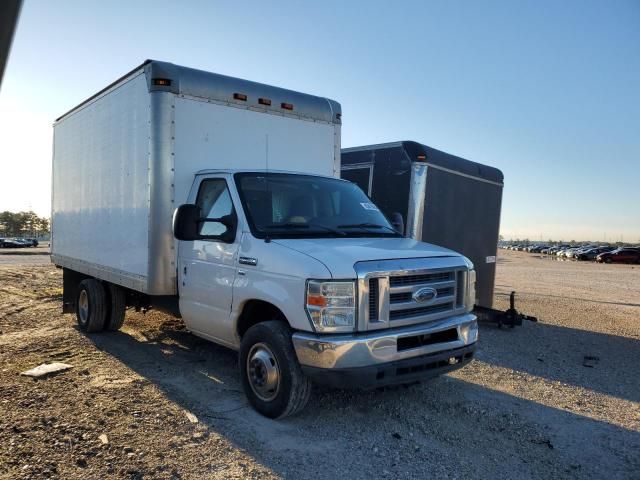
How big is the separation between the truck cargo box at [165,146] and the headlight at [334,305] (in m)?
2.37

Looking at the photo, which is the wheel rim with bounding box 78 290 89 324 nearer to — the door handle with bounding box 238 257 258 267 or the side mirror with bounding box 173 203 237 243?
the side mirror with bounding box 173 203 237 243

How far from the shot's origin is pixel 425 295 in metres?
4.34

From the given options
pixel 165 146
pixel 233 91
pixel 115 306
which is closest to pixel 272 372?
pixel 165 146

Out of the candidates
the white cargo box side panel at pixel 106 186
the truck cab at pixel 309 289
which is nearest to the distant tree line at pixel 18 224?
the white cargo box side panel at pixel 106 186

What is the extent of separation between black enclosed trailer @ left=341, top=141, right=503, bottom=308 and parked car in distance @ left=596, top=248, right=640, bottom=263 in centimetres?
4543

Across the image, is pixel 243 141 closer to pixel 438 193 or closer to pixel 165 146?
pixel 165 146

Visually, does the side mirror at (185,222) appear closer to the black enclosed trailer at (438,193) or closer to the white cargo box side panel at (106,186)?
the white cargo box side panel at (106,186)

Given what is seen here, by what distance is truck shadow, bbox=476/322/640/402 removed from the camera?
19.9 ft


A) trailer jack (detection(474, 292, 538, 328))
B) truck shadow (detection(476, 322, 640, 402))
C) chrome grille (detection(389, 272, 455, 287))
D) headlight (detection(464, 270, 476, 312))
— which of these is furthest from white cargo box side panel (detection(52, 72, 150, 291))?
trailer jack (detection(474, 292, 538, 328))

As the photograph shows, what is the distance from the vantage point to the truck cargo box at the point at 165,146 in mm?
5602

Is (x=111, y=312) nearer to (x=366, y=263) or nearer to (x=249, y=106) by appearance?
(x=249, y=106)

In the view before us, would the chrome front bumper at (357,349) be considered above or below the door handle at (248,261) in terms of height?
below

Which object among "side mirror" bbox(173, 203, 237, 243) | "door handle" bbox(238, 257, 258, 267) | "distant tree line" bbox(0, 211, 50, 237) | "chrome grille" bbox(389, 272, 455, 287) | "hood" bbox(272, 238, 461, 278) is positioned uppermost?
"side mirror" bbox(173, 203, 237, 243)

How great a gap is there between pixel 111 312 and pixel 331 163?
394 centimetres
